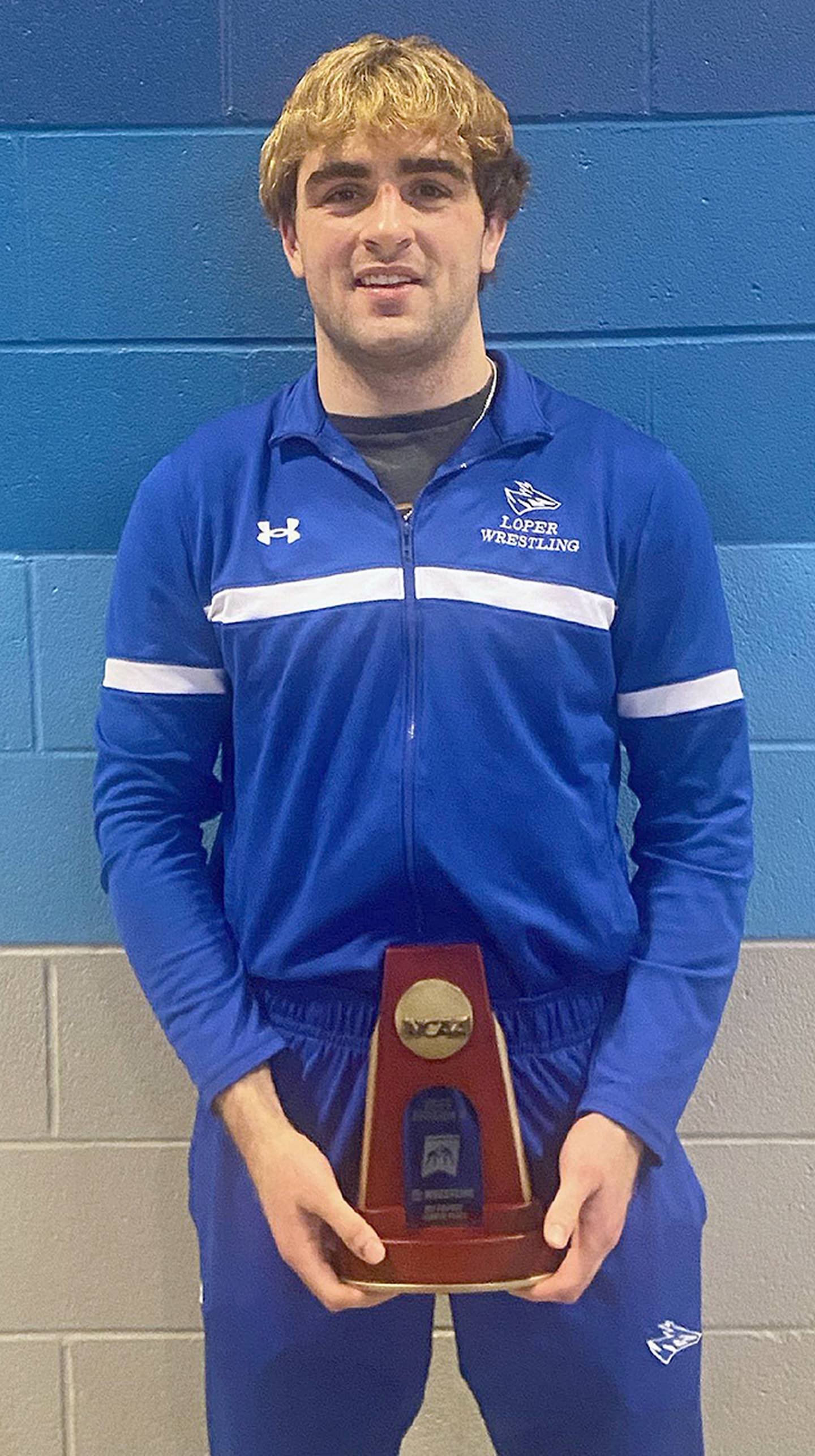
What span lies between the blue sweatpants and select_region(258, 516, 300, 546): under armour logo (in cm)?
40

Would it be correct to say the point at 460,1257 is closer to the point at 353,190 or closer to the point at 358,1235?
the point at 358,1235

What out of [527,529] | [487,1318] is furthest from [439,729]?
[487,1318]

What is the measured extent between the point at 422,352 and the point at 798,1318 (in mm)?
1138

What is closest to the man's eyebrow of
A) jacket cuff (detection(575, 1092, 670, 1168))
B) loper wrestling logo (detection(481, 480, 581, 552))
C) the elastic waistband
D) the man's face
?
the man's face

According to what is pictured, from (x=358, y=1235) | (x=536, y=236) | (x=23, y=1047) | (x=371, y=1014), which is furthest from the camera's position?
(x=23, y=1047)

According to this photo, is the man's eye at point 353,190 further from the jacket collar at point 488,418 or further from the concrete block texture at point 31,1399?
the concrete block texture at point 31,1399

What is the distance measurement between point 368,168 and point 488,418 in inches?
9.2

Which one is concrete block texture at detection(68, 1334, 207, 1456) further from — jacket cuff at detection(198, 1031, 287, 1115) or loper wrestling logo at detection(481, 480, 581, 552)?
loper wrestling logo at detection(481, 480, 581, 552)

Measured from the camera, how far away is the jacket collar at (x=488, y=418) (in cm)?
112

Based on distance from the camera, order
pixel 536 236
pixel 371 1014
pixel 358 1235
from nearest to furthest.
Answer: pixel 358 1235 → pixel 371 1014 → pixel 536 236

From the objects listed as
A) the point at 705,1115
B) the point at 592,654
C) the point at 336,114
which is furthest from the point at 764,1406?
the point at 336,114

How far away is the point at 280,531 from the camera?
44.1 inches

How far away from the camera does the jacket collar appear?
112 centimetres

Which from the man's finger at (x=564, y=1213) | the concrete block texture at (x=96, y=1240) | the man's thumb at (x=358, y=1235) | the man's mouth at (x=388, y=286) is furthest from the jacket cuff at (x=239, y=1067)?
the man's mouth at (x=388, y=286)
